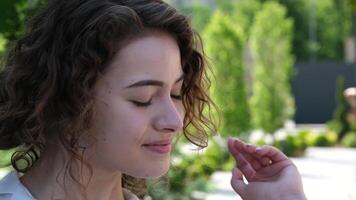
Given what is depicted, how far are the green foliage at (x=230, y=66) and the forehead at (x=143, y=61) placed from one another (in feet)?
45.9

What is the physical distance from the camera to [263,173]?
5.20ft

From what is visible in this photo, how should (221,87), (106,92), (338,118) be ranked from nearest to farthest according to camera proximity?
(106,92) < (221,87) < (338,118)

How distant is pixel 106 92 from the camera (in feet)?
4.46

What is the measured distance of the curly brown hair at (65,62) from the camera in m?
1.36

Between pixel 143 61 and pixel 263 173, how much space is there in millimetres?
416

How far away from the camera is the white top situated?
1.40 metres

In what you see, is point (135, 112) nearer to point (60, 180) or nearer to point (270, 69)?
point (60, 180)

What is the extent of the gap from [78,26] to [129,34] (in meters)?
0.10

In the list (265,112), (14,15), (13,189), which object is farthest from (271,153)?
(265,112)

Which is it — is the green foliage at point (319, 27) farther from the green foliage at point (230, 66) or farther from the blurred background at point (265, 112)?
the green foliage at point (230, 66)

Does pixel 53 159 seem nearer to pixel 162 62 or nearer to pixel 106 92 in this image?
pixel 106 92

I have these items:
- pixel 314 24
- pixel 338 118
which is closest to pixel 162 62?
pixel 338 118

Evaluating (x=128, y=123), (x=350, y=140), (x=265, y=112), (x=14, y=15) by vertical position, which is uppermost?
(x=128, y=123)

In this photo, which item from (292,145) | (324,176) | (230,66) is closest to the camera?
(324,176)
